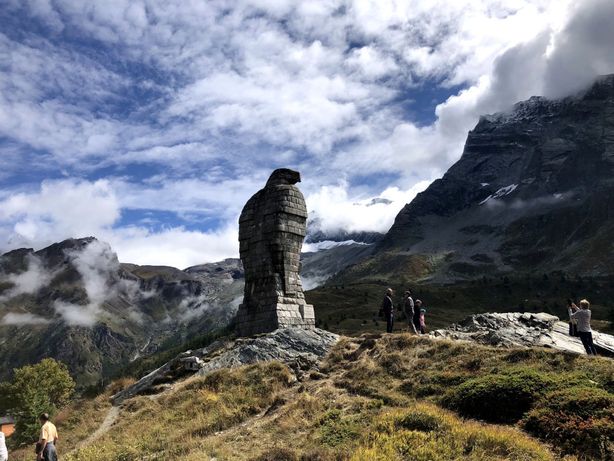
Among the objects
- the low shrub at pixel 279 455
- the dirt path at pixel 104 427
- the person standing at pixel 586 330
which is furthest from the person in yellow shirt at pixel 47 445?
the person standing at pixel 586 330

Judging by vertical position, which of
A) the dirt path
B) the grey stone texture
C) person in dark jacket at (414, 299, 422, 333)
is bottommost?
the dirt path

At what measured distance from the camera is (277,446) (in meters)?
13.6

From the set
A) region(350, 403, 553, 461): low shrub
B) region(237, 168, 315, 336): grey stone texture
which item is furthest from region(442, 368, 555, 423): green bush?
region(237, 168, 315, 336): grey stone texture

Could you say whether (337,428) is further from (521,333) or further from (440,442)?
(521,333)

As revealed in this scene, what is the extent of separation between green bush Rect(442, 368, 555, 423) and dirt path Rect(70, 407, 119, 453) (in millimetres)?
12670

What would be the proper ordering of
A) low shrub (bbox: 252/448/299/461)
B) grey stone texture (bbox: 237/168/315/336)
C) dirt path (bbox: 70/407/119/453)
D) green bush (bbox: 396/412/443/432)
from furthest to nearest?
grey stone texture (bbox: 237/168/315/336) < dirt path (bbox: 70/407/119/453) < green bush (bbox: 396/412/443/432) < low shrub (bbox: 252/448/299/461)

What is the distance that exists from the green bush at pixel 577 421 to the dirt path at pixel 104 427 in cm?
1481

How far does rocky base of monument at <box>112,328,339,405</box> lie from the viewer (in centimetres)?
2344

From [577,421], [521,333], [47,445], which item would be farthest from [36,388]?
[577,421]

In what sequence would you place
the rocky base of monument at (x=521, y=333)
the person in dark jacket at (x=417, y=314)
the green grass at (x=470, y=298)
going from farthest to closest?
the green grass at (x=470, y=298)
the person in dark jacket at (x=417, y=314)
the rocky base of monument at (x=521, y=333)

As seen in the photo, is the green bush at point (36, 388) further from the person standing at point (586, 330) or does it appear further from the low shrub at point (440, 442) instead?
the low shrub at point (440, 442)

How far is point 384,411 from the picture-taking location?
15102 millimetres

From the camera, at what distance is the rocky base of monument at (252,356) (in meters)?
23.4

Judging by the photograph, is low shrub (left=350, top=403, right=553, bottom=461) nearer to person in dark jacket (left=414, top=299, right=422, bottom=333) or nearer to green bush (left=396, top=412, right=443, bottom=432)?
green bush (left=396, top=412, right=443, bottom=432)
